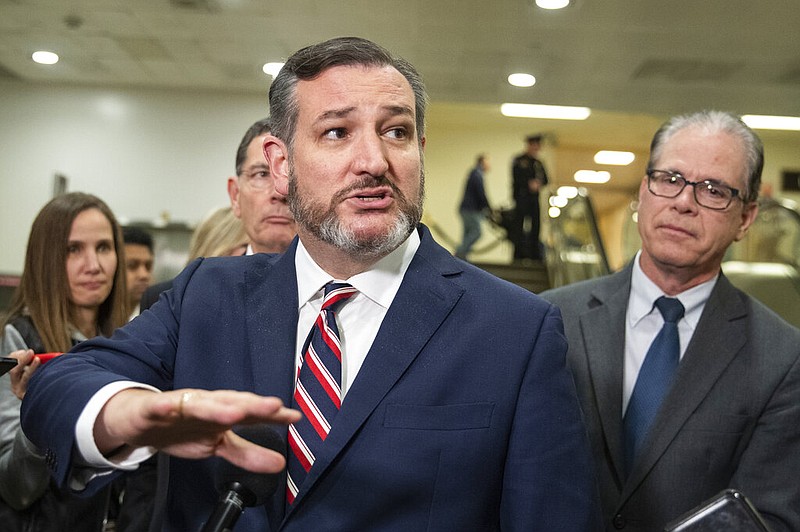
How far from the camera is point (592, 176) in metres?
23.8

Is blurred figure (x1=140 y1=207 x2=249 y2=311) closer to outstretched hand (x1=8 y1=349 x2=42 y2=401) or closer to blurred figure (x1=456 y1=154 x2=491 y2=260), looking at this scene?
outstretched hand (x1=8 y1=349 x2=42 y2=401)

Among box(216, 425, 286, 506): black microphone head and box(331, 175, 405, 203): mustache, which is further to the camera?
box(331, 175, 405, 203): mustache

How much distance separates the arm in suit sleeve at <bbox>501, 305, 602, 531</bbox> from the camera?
1788 millimetres

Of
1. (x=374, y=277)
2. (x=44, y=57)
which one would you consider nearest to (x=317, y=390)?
(x=374, y=277)

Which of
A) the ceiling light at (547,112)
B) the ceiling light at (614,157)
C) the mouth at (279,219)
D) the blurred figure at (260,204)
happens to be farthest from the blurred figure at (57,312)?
the ceiling light at (614,157)

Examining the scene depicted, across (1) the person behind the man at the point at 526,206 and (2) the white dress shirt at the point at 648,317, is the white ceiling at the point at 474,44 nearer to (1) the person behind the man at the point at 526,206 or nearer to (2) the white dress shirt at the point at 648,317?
(1) the person behind the man at the point at 526,206

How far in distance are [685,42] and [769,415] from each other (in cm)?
912

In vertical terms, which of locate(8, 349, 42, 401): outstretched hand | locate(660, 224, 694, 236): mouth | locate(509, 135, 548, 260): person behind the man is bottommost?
locate(8, 349, 42, 401): outstretched hand

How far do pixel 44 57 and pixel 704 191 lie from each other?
1167 cm

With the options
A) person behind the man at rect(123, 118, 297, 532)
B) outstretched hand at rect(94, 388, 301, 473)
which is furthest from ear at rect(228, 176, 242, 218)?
outstretched hand at rect(94, 388, 301, 473)

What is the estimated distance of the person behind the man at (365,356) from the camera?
1735 mm

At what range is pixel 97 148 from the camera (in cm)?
1409

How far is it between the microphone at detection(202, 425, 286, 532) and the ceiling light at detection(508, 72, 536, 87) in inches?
466

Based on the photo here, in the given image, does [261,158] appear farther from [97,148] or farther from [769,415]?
[97,148]
